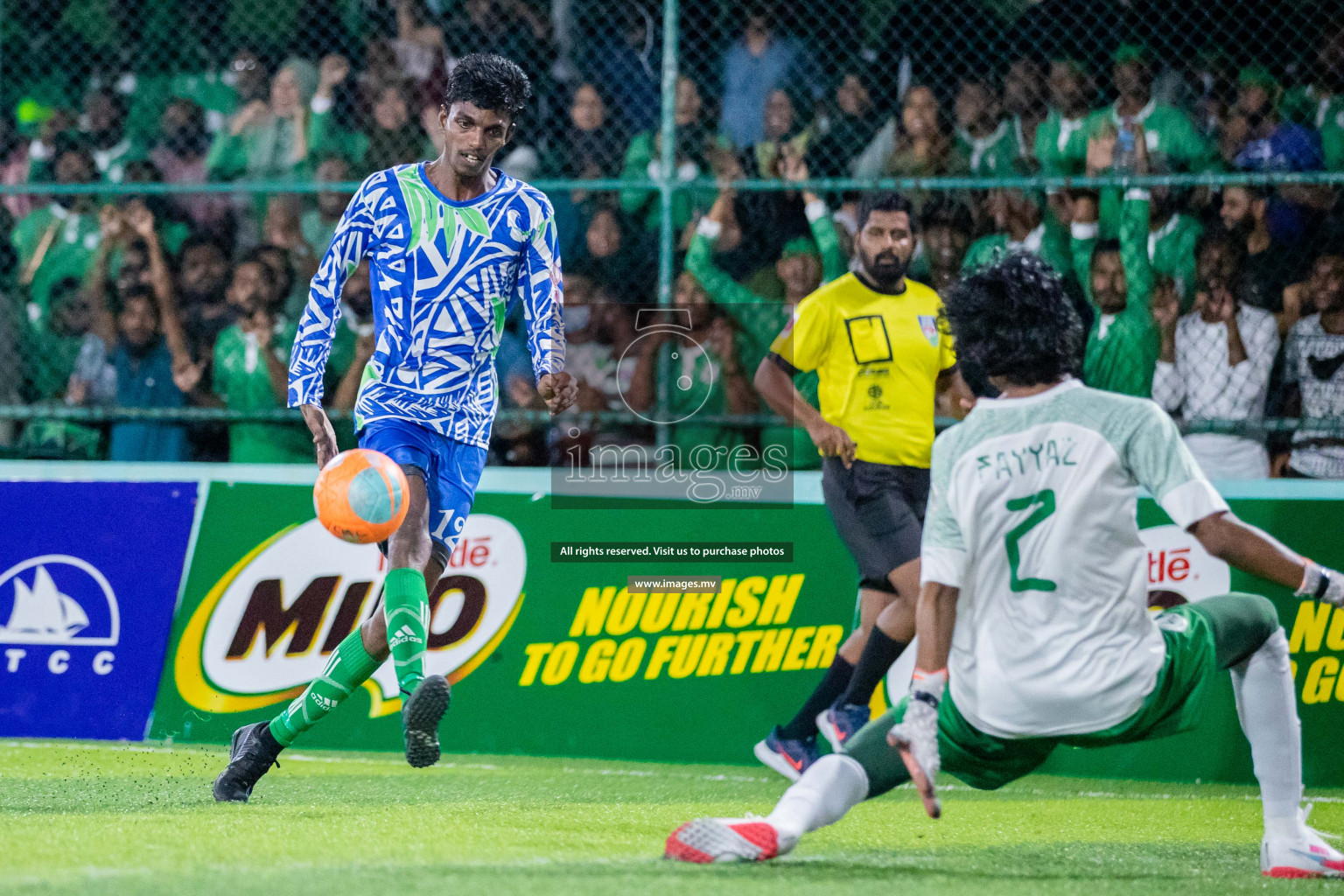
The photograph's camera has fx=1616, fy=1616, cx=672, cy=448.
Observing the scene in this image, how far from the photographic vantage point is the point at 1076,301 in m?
7.59

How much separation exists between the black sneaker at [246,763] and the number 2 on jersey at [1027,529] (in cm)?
264

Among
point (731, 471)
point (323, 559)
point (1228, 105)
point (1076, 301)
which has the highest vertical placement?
point (1228, 105)

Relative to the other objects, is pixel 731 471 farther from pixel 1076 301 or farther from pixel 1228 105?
pixel 1228 105

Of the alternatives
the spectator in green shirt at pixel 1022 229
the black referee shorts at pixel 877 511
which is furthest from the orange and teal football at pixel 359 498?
the spectator in green shirt at pixel 1022 229

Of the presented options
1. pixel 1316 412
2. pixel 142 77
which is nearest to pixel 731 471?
pixel 1316 412

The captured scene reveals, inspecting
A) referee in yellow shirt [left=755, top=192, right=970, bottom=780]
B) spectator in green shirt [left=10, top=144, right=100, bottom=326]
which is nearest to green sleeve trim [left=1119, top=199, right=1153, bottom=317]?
referee in yellow shirt [left=755, top=192, right=970, bottom=780]

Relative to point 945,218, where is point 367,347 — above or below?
below

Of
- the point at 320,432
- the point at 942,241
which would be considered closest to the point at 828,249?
the point at 942,241

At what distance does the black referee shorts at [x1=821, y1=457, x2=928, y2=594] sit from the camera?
6.42 metres

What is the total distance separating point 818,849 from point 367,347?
14.0 feet

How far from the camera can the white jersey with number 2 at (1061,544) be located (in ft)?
12.2

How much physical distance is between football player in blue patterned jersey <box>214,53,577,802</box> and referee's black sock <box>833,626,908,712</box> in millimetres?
→ 1912

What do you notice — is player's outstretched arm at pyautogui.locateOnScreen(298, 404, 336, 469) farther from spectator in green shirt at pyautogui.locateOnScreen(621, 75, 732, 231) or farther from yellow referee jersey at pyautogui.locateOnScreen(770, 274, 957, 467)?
spectator in green shirt at pyautogui.locateOnScreen(621, 75, 732, 231)

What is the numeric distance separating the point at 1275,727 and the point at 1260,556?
594 millimetres
